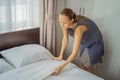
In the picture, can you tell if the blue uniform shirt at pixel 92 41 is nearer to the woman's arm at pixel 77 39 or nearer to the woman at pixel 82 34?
the woman at pixel 82 34

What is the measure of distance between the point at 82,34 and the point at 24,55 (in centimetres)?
76

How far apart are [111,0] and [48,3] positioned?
0.88 meters

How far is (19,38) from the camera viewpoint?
2.70m

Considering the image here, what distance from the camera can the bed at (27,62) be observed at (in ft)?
6.92

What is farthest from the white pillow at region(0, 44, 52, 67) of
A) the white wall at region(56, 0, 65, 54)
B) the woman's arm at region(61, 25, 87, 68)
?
the white wall at region(56, 0, 65, 54)

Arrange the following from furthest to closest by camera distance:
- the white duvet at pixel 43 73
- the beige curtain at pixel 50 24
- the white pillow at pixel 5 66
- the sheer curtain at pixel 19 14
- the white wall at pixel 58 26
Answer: the white wall at pixel 58 26
the beige curtain at pixel 50 24
the sheer curtain at pixel 19 14
the white pillow at pixel 5 66
the white duvet at pixel 43 73

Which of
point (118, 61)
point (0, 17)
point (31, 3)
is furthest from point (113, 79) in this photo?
point (0, 17)

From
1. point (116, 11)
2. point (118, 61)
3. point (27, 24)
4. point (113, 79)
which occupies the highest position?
point (116, 11)

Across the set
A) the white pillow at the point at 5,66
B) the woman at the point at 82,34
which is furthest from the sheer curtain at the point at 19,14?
the woman at the point at 82,34

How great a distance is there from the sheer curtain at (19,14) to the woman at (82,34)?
652 millimetres

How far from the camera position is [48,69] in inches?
87.7

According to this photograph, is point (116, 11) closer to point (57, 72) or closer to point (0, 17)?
point (57, 72)

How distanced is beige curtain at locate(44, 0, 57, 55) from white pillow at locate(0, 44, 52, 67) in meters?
0.37

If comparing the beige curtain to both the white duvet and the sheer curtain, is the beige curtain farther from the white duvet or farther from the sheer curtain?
the white duvet
